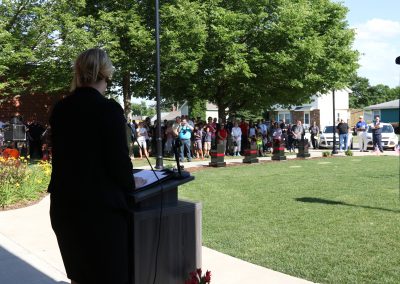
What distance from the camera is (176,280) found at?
3361 millimetres

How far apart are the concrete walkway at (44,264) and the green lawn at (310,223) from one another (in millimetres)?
247

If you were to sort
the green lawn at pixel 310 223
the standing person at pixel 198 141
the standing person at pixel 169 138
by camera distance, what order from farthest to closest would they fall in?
the standing person at pixel 169 138 → the standing person at pixel 198 141 → the green lawn at pixel 310 223

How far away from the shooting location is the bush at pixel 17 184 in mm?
8880

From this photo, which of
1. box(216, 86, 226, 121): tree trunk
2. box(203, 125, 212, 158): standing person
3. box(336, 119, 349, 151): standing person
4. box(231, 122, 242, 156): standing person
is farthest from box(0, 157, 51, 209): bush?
box(216, 86, 226, 121): tree trunk

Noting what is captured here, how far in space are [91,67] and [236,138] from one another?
19.9 meters

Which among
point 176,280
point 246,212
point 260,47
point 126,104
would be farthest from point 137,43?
point 176,280

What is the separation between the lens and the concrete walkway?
181 inches

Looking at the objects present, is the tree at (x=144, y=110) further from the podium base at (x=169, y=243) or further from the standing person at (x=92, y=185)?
the standing person at (x=92, y=185)

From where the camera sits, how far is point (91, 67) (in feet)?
8.77

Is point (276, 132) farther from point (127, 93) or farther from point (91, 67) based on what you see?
point (91, 67)

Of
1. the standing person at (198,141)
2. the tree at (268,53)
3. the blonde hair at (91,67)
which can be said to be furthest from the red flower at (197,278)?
the tree at (268,53)

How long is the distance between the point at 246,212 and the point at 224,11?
57.9 feet

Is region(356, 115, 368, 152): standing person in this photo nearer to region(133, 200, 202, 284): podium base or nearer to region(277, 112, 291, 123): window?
region(133, 200, 202, 284): podium base

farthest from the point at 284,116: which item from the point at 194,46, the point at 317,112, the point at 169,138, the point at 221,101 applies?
the point at 169,138
